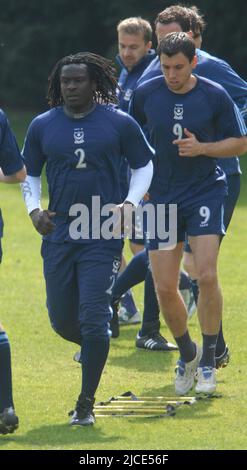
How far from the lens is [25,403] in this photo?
8.72 m

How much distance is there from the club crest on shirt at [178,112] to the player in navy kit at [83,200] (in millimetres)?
625

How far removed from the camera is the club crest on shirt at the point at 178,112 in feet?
29.0

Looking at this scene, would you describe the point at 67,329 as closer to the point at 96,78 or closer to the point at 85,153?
the point at 85,153

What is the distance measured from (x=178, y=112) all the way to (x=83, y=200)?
108 cm

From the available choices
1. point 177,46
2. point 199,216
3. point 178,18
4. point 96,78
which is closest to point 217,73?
point 178,18

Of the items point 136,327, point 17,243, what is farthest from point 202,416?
point 17,243

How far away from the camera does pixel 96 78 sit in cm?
842

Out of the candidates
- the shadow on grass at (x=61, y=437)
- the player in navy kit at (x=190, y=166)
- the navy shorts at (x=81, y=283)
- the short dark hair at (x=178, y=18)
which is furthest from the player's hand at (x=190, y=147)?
the shadow on grass at (x=61, y=437)

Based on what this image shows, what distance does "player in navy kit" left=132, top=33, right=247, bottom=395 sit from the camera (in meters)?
8.79

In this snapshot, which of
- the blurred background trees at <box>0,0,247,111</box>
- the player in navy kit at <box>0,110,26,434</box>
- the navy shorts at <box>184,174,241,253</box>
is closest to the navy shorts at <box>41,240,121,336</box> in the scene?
the player in navy kit at <box>0,110,26,434</box>

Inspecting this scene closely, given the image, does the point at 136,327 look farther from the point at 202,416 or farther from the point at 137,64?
the point at 202,416

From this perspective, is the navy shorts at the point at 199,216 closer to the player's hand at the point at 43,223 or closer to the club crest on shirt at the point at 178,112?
the club crest on shirt at the point at 178,112

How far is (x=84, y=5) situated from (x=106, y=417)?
2730 centimetres

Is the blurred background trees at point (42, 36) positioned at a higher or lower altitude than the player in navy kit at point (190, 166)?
higher
